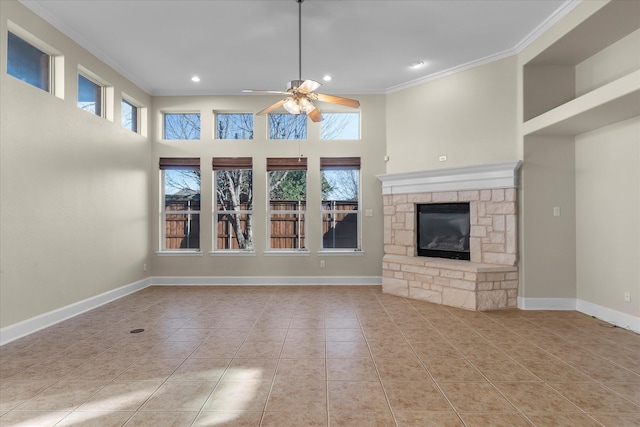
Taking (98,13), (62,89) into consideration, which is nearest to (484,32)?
(98,13)

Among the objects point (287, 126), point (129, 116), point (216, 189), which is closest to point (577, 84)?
point (287, 126)

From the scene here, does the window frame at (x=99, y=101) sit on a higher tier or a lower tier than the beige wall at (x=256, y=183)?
higher

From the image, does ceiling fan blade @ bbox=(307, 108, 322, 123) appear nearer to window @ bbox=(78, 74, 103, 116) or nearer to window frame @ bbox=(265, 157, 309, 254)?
window frame @ bbox=(265, 157, 309, 254)

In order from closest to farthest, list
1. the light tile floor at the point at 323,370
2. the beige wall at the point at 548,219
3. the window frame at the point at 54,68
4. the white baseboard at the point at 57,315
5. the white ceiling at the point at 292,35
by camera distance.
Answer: the light tile floor at the point at 323,370 < the white baseboard at the point at 57,315 < the white ceiling at the point at 292,35 < the window frame at the point at 54,68 < the beige wall at the point at 548,219

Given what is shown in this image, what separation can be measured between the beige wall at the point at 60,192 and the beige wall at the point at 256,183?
2.20ft

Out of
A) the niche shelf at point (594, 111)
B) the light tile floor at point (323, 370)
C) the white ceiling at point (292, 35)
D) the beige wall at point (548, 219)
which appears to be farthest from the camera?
the beige wall at point (548, 219)

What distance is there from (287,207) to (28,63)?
13.1ft

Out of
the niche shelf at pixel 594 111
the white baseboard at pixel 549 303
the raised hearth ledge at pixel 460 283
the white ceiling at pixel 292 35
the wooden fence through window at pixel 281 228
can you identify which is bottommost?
the white baseboard at pixel 549 303

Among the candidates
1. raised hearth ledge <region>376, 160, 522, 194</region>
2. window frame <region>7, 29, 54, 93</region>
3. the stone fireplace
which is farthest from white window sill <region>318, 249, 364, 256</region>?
window frame <region>7, 29, 54, 93</region>

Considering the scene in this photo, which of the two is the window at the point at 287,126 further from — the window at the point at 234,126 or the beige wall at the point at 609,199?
the beige wall at the point at 609,199

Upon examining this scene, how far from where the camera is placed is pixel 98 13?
11.8 ft

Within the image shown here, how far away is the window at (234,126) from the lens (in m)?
6.02

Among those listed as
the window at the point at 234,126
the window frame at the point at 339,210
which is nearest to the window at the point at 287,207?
the window frame at the point at 339,210

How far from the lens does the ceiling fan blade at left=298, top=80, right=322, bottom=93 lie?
3141 millimetres
